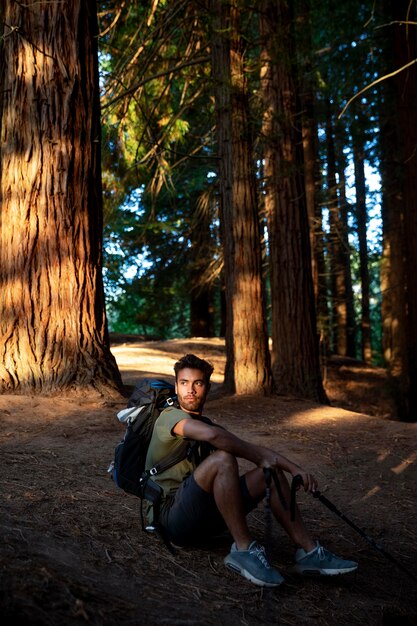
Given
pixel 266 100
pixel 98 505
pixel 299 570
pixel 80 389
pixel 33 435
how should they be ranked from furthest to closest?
pixel 266 100 < pixel 80 389 < pixel 33 435 < pixel 98 505 < pixel 299 570

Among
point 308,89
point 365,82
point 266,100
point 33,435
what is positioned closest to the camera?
point 33,435

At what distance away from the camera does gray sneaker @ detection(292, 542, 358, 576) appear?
4238 mm

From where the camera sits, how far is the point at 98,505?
16.9 ft

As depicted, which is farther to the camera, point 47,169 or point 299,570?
point 47,169

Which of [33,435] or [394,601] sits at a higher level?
[33,435]

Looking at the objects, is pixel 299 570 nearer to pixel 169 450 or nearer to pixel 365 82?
pixel 169 450

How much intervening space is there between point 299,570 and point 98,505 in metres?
1.62

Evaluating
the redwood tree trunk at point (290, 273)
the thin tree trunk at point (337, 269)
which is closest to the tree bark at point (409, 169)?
the redwood tree trunk at point (290, 273)

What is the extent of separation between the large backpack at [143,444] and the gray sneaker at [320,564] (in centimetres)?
96

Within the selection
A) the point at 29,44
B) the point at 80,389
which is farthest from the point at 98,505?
the point at 29,44

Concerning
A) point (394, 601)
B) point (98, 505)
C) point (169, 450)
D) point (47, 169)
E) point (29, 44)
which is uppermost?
point (29, 44)

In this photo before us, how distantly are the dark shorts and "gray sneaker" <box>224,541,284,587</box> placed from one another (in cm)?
25

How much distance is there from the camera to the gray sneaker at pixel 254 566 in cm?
396

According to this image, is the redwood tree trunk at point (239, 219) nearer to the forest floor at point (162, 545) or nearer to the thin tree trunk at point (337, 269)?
the forest floor at point (162, 545)
